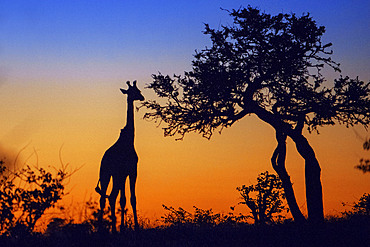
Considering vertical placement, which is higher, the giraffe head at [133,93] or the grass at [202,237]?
the giraffe head at [133,93]

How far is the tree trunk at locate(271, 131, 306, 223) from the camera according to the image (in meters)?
22.3

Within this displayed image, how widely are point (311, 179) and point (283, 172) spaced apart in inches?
46.7

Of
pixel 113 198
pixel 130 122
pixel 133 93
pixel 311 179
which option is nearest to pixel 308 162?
pixel 311 179

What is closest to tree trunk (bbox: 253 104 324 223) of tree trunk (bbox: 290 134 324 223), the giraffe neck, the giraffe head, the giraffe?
tree trunk (bbox: 290 134 324 223)

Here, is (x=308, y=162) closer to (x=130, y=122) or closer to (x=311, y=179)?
(x=311, y=179)

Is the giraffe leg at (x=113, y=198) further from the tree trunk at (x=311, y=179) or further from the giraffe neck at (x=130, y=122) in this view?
the tree trunk at (x=311, y=179)

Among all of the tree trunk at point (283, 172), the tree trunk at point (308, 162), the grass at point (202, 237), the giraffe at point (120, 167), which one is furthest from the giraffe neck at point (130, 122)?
the tree trunk at point (283, 172)

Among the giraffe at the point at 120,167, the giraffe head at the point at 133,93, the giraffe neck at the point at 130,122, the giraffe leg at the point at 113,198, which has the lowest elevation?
the giraffe leg at the point at 113,198

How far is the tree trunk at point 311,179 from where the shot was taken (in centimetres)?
2172

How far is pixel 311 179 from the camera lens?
22.1 metres

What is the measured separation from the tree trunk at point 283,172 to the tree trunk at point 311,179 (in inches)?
20.2

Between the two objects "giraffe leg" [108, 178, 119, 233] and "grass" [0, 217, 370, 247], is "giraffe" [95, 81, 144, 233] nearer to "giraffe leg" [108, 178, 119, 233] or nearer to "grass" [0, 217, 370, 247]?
"giraffe leg" [108, 178, 119, 233]

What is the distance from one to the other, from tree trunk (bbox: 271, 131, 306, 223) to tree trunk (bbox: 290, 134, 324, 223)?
1.68 ft

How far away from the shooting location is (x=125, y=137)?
62.8 ft
